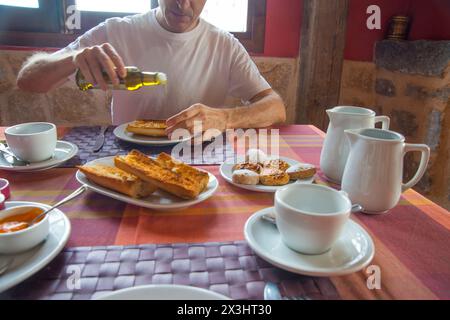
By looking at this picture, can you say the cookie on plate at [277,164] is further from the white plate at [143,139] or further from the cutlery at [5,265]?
the cutlery at [5,265]

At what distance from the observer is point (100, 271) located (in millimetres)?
515

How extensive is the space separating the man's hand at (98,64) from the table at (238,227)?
0.36m

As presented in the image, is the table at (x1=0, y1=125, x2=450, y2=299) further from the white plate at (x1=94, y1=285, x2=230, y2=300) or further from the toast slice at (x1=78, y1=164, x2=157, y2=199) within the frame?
the white plate at (x1=94, y1=285, x2=230, y2=300)

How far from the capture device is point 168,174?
0.76 meters

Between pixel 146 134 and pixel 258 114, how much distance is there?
1.61 feet

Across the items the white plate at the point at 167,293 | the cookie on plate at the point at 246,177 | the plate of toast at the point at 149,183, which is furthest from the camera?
the cookie on plate at the point at 246,177

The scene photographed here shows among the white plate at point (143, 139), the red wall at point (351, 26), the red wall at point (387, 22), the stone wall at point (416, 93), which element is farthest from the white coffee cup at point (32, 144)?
the red wall at point (387, 22)

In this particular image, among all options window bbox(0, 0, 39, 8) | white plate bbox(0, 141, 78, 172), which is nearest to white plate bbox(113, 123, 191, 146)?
white plate bbox(0, 141, 78, 172)

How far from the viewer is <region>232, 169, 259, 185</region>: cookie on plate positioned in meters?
0.82

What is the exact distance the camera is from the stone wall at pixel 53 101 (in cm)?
217

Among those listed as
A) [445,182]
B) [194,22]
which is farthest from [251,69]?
[445,182]
